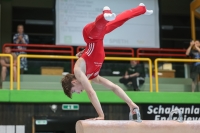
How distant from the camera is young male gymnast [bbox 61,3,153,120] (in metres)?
5.13

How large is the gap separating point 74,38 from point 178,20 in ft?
17.7

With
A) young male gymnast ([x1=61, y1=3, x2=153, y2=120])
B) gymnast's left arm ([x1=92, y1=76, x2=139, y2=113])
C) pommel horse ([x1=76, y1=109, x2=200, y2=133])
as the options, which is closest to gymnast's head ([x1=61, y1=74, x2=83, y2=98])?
young male gymnast ([x1=61, y1=3, x2=153, y2=120])

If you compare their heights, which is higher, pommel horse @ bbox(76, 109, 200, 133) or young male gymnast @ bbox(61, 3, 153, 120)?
young male gymnast @ bbox(61, 3, 153, 120)

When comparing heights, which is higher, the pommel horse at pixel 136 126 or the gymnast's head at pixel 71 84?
the gymnast's head at pixel 71 84

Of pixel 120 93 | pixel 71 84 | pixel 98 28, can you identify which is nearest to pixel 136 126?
pixel 120 93

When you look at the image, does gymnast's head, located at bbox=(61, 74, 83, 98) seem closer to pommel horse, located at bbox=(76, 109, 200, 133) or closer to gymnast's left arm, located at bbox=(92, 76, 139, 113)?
gymnast's left arm, located at bbox=(92, 76, 139, 113)

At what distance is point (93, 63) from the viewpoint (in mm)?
5340

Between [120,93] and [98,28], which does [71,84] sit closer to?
[120,93]

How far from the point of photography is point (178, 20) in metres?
15.4

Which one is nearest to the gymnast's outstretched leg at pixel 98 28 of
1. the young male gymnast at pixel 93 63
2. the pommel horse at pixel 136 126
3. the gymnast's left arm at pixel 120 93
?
the young male gymnast at pixel 93 63

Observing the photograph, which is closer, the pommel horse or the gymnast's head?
the pommel horse

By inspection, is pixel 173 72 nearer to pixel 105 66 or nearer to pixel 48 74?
pixel 105 66

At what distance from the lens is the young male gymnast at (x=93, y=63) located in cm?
513

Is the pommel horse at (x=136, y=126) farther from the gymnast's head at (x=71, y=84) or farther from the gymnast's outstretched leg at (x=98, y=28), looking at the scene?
the gymnast's outstretched leg at (x=98, y=28)
